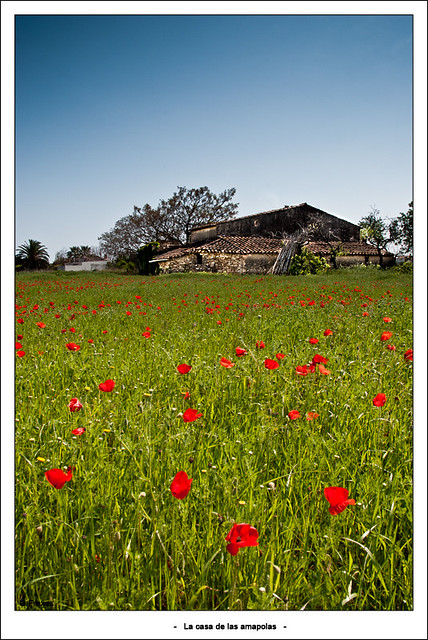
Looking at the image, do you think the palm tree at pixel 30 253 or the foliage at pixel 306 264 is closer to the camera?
the palm tree at pixel 30 253

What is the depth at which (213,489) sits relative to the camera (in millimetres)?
1545

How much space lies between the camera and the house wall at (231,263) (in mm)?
28797

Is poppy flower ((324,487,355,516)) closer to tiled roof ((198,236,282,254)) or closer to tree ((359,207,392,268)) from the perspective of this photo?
tree ((359,207,392,268))

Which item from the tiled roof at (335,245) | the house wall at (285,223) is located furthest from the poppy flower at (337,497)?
the house wall at (285,223)

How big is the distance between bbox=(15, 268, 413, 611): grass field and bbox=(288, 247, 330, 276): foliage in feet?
77.3

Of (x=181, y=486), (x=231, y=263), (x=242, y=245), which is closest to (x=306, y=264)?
(x=231, y=263)

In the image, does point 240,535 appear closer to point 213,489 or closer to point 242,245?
point 213,489

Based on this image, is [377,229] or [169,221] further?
[169,221]

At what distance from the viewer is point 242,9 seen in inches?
58.2

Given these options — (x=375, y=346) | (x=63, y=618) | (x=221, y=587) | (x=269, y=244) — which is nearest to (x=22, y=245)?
(x=63, y=618)

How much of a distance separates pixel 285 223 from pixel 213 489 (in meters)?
32.7

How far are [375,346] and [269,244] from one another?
28195mm

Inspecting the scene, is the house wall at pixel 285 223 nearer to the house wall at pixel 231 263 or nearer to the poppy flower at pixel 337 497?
the house wall at pixel 231 263

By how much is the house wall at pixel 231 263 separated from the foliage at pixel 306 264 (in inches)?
87.3
